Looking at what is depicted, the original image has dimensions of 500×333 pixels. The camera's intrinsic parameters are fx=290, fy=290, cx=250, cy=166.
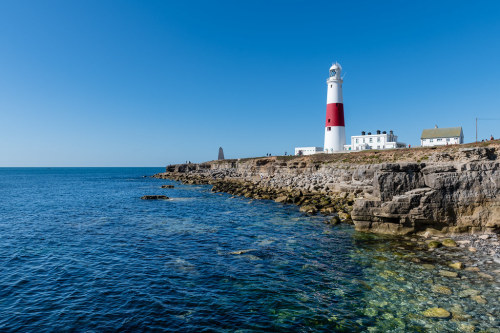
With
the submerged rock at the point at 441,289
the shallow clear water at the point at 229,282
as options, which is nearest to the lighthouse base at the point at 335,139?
the shallow clear water at the point at 229,282

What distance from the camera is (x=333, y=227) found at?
2178 cm

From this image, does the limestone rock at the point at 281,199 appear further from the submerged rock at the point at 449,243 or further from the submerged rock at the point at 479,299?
the submerged rock at the point at 479,299

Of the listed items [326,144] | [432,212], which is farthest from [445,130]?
[432,212]

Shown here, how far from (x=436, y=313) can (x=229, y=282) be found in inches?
297

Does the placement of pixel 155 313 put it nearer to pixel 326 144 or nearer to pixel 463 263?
pixel 463 263

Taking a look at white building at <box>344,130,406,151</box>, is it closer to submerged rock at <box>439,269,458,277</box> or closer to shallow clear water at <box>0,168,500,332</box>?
shallow clear water at <box>0,168,500,332</box>

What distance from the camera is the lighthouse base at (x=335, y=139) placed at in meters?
61.2

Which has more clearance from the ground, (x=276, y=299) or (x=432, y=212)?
(x=432, y=212)

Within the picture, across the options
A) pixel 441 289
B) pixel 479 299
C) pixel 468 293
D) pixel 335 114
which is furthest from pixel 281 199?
pixel 335 114

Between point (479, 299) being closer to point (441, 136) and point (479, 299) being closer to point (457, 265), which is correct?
point (457, 265)

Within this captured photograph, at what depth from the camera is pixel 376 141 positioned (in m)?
65.9

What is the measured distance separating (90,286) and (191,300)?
470 cm

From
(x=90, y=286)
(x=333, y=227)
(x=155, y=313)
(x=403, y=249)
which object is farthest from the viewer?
→ (x=333, y=227)

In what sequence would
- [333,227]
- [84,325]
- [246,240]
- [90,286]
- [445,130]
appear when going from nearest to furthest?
1. [84,325]
2. [90,286]
3. [246,240]
4. [333,227]
5. [445,130]
